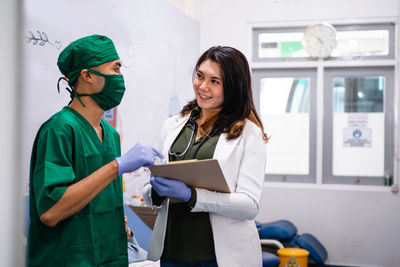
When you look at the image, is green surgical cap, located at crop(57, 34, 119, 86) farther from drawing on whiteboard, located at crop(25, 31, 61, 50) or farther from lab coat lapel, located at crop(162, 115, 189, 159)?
drawing on whiteboard, located at crop(25, 31, 61, 50)

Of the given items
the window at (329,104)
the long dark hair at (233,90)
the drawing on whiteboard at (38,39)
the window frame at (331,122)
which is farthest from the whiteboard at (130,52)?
the window frame at (331,122)

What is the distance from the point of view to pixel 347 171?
193 inches

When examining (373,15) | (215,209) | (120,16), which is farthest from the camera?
(373,15)

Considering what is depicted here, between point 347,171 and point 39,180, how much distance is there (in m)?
4.15

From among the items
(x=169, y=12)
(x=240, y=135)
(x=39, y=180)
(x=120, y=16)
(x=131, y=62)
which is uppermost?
(x=169, y=12)

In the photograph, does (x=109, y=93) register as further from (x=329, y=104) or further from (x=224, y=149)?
(x=329, y=104)

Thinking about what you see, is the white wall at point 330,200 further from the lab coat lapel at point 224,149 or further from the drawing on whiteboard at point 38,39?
the lab coat lapel at point 224,149

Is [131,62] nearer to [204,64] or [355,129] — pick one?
[204,64]

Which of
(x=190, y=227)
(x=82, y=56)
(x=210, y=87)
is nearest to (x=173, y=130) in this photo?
(x=210, y=87)

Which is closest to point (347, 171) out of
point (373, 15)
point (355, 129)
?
point (355, 129)

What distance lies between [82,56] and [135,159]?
0.38m

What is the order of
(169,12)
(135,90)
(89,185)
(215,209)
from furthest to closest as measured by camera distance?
(169,12) → (135,90) → (215,209) → (89,185)

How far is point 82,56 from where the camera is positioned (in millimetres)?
1471

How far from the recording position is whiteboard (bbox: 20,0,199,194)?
2.27m
